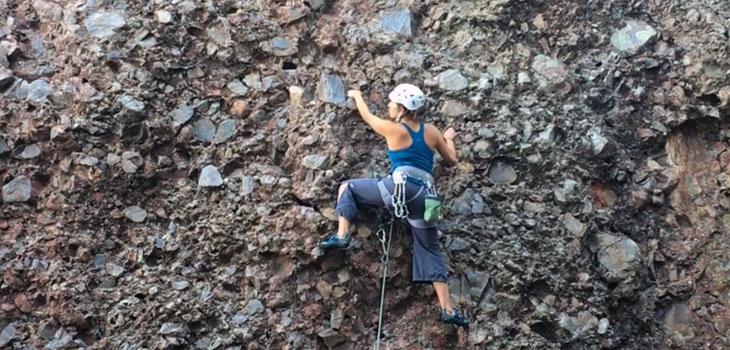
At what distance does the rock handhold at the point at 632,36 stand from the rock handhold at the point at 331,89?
2966mm

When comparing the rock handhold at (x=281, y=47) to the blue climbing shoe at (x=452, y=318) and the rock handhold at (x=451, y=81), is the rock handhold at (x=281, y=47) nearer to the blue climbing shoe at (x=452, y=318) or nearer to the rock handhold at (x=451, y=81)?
the rock handhold at (x=451, y=81)

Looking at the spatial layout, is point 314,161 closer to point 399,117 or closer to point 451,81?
point 399,117

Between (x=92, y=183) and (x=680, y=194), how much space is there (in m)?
5.56

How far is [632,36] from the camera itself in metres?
8.77

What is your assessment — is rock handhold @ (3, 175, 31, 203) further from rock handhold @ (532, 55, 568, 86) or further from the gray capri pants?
rock handhold @ (532, 55, 568, 86)

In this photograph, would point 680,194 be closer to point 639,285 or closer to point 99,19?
point 639,285

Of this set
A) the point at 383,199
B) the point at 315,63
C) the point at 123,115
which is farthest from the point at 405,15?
the point at 123,115

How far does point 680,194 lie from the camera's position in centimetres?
825

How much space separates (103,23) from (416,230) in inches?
142

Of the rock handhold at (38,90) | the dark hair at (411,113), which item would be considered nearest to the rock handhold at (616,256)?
the dark hair at (411,113)

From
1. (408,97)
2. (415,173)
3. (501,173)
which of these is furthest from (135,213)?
(501,173)

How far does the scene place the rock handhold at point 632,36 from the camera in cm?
870

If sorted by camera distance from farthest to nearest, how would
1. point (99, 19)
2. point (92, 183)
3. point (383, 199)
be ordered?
1. point (99, 19)
2. point (92, 183)
3. point (383, 199)

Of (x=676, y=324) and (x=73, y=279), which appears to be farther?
(x=676, y=324)
